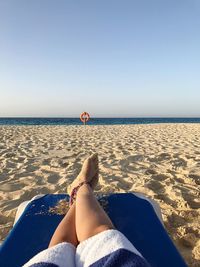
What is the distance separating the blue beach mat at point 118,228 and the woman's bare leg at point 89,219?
309 millimetres

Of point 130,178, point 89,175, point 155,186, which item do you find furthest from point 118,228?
point 130,178

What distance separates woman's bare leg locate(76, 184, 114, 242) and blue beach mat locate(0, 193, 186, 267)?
309 millimetres

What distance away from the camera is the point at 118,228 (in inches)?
72.0

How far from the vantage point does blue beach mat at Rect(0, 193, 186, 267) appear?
1.54m

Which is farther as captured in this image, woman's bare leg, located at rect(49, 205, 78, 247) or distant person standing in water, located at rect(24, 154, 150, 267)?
woman's bare leg, located at rect(49, 205, 78, 247)

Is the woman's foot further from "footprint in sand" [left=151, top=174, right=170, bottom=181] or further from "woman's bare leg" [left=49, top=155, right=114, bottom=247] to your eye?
"footprint in sand" [left=151, top=174, right=170, bottom=181]

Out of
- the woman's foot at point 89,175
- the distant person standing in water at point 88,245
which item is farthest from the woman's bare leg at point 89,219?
the woman's foot at point 89,175

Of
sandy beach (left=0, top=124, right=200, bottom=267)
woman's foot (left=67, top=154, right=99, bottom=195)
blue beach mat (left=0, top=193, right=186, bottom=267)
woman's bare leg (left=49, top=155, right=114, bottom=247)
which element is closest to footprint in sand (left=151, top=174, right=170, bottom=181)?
sandy beach (left=0, top=124, right=200, bottom=267)

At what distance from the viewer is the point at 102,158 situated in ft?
17.3

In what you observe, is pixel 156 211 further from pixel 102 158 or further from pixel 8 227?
pixel 102 158

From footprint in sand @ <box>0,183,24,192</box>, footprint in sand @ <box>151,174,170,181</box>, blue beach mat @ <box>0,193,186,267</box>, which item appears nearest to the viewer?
blue beach mat @ <box>0,193,186,267</box>

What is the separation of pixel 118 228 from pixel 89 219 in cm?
42

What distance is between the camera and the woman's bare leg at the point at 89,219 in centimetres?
139

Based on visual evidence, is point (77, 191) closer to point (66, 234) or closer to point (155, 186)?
point (66, 234)
